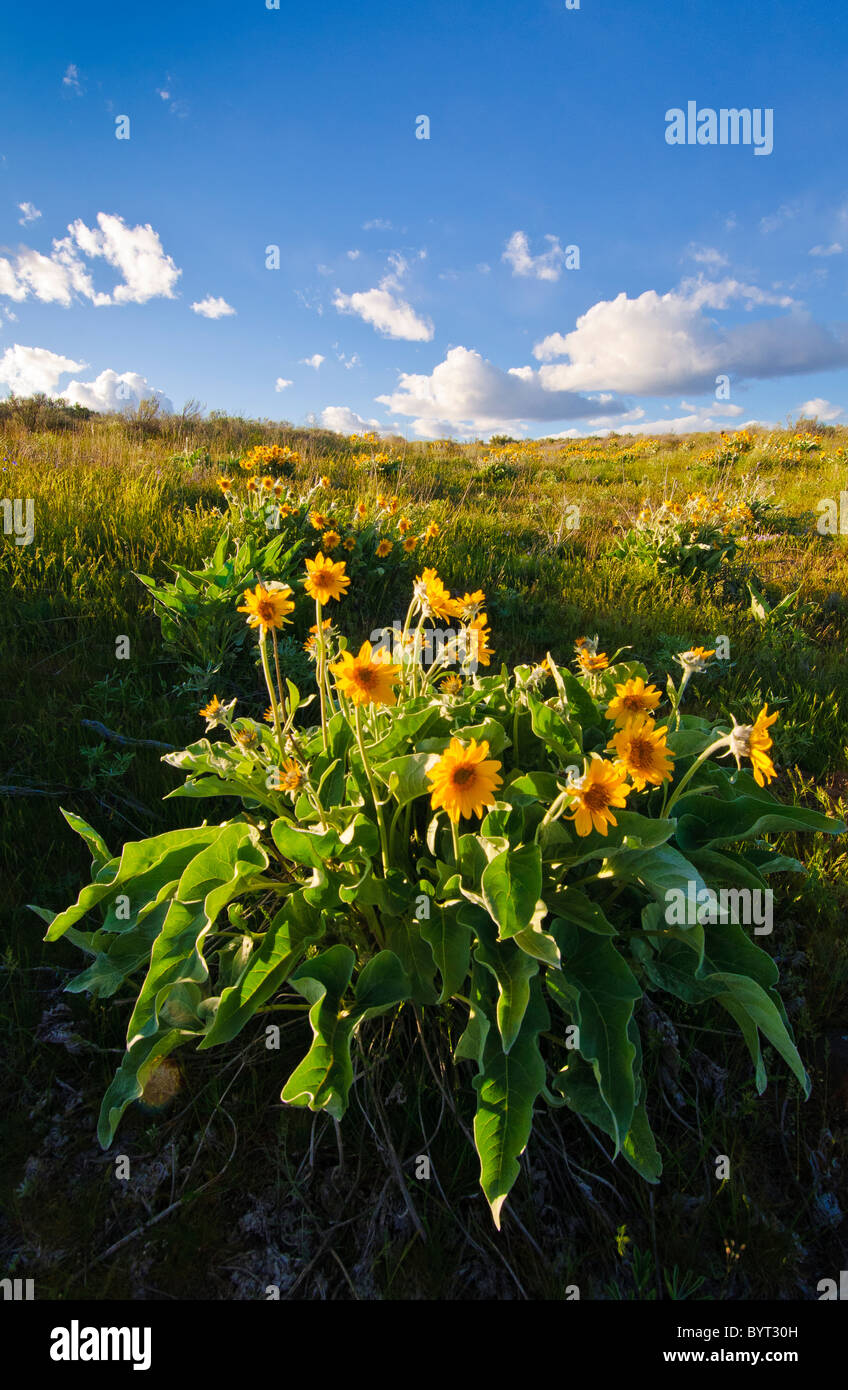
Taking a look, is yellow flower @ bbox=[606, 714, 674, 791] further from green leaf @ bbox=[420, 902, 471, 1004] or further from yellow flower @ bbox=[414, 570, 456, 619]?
yellow flower @ bbox=[414, 570, 456, 619]

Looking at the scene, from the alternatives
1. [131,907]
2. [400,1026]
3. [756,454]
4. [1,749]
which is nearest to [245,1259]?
[400,1026]

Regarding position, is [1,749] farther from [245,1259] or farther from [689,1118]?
[689,1118]

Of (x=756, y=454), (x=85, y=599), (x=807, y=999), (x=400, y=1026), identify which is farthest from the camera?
(x=756, y=454)

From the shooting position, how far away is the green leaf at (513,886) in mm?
1390

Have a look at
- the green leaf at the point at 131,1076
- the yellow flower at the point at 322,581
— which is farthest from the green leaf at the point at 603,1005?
the yellow flower at the point at 322,581

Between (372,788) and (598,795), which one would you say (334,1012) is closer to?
(372,788)

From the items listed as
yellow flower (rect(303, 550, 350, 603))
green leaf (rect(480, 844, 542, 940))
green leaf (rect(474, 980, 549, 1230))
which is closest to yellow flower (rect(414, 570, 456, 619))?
yellow flower (rect(303, 550, 350, 603))

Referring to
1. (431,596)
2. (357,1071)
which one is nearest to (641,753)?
(431,596)

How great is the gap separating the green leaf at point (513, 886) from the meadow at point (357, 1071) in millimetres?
509

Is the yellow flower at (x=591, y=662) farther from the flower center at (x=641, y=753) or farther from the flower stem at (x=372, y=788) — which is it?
the flower stem at (x=372, y=788)

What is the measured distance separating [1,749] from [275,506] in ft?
7.77

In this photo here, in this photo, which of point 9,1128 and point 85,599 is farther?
point 85,599

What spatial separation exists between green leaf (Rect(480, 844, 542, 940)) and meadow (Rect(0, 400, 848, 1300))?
509mm

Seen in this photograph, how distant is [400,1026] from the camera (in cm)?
182
